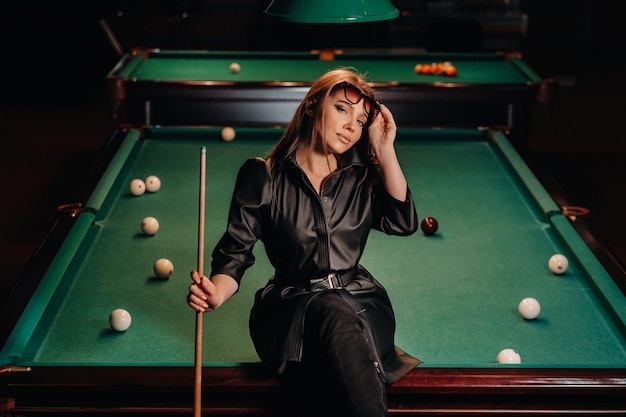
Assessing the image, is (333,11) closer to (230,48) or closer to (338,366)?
(338,366)

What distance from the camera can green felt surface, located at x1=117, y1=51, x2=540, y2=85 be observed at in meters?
5.41

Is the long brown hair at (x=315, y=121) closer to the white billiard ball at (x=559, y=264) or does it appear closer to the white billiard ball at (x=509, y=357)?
the white billiard ball at (x=509, y=357)

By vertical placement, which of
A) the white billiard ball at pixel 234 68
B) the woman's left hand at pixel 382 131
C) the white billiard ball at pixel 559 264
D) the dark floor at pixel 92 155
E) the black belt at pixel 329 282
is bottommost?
the dark floor at pixel 92 155

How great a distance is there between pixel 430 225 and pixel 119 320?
4.65 feet

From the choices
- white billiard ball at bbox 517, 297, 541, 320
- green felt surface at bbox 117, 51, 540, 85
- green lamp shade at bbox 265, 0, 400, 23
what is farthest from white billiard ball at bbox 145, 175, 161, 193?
white billiard ball at bbox 517, 297, 541, 320

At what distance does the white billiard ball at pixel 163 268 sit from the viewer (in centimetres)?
329

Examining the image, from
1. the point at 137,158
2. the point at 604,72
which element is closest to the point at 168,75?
the point at 137,158

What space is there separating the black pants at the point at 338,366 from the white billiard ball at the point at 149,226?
148cm

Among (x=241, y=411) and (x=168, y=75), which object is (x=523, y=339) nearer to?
(x=241, y=411)

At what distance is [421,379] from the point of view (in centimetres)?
238

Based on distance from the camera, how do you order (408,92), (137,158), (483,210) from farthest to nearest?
(408,92), (137,158), (483,210)

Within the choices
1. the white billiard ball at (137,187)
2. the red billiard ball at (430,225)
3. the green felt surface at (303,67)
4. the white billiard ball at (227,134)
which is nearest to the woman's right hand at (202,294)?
the red billiard ball at (430,225)

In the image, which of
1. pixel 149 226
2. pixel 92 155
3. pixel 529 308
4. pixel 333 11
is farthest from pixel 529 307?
pixel 92 155

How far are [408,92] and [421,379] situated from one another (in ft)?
9.45
